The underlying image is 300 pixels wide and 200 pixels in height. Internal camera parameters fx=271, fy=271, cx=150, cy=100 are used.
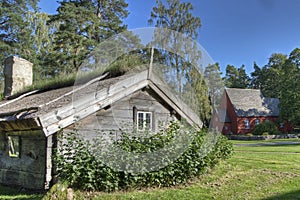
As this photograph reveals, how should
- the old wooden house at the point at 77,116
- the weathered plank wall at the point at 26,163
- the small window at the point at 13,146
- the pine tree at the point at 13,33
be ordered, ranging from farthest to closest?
1. the pine tree at the point at 13,33
2. the small window at the point at 13,146
3. the weathered plank wall at the point at 26,163
4. the old wooden house at the point at 77,116

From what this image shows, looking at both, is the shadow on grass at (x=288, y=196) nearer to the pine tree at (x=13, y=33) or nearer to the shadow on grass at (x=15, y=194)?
the shadow on grass at (x=15, y=194)

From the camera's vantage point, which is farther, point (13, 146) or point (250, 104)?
point (250, 104)

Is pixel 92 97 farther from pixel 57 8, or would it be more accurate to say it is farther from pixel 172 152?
pixel 57 8

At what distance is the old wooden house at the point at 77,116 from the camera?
21.1ft

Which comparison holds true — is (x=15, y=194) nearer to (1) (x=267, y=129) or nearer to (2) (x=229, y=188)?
(2) (x=229, y=188)

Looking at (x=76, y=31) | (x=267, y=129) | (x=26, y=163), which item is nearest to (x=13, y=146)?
(x=26, y=163)

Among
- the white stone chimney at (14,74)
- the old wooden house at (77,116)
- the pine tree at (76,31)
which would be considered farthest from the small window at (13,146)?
the pine tree at (76,31)

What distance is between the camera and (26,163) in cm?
716

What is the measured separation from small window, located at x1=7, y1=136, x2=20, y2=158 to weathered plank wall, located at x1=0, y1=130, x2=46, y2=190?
0.09 meters

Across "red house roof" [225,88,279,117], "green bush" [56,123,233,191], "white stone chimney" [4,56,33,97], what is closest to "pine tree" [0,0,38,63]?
"white stone chimney" [4,56,33,97]

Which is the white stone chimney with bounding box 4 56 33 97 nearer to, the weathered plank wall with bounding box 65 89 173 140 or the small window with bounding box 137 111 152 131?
the weathered plank wall with bounding box 65 89 173 140

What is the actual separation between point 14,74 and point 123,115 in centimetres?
787

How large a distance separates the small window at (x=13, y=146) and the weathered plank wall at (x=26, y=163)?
0.30 feet

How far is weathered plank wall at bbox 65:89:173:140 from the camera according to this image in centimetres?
726
